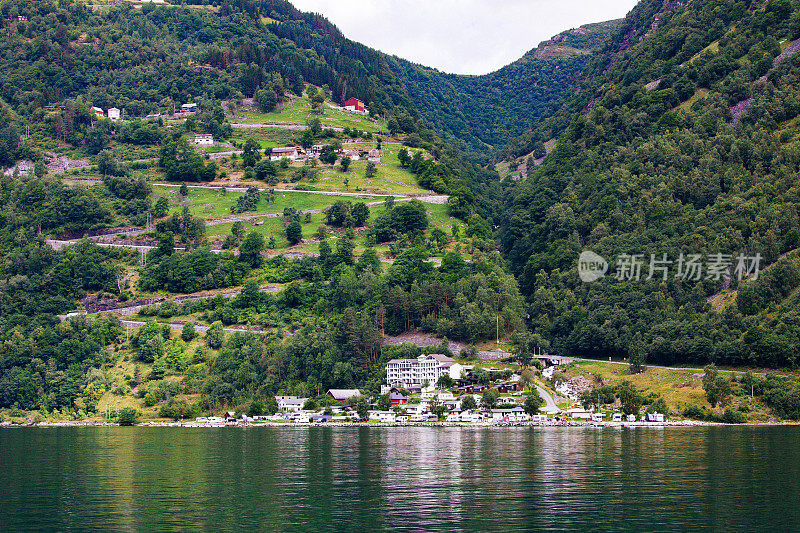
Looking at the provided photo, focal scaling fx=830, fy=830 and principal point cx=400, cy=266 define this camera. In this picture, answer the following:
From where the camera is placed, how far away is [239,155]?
555ft

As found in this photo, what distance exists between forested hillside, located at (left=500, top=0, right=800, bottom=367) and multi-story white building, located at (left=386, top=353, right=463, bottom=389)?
18406 millimetres

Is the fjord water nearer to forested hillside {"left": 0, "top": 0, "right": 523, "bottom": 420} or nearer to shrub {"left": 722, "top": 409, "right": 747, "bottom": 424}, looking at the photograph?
shrub {"left": 722, "top": 409, "right": 747, "bottom": 424}

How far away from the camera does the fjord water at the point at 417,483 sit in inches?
1614

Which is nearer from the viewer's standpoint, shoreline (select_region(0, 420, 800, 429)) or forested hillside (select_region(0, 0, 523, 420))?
shoreline (select_region(0, 420, 800, 429))

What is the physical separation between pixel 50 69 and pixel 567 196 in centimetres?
12813

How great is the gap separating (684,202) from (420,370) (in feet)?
173

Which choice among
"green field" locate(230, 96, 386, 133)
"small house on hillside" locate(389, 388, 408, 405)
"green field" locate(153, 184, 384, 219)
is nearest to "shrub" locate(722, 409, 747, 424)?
"small house on hillside" locate(389, 388, 408, 405)

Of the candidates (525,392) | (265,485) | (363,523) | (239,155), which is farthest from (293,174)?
(363,523)

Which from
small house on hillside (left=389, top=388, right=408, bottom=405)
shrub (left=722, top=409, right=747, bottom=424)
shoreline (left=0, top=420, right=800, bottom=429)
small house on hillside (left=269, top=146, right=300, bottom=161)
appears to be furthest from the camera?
small house on hillside (left=269, top=146, right=300, bottom=161)

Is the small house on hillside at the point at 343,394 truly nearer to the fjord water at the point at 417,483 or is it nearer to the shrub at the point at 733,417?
the fjord water at the point at 417,483

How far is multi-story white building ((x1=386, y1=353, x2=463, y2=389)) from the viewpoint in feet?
333

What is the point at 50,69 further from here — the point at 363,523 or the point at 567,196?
the point at 363,523

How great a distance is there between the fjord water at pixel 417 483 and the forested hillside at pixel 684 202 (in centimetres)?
2342

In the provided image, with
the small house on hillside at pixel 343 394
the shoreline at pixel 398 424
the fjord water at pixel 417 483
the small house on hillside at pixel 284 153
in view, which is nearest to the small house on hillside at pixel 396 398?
the small house on hillside at pixel 343 394
